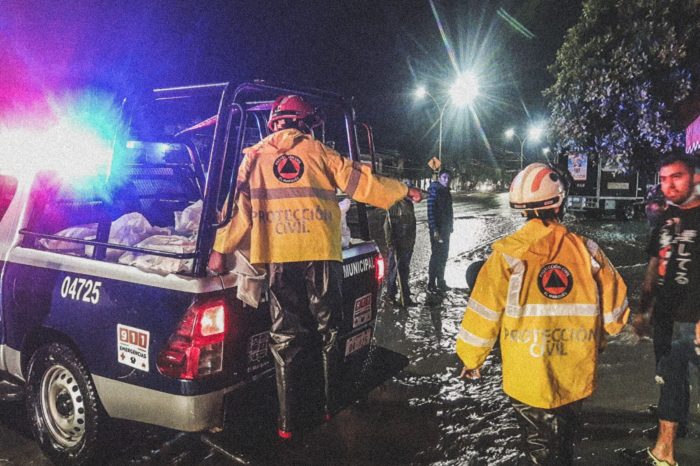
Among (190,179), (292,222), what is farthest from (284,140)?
(190,179)

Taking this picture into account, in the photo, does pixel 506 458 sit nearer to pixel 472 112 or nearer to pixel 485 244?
pixel 485 244

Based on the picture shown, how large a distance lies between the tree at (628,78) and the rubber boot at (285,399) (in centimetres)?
874

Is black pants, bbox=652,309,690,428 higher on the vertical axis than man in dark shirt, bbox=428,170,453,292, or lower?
lower

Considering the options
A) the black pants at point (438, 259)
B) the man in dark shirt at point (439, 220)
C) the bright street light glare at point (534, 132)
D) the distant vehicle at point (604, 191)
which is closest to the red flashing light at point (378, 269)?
the man in dark shirt at point (439, 220)

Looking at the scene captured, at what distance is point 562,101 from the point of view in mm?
10453

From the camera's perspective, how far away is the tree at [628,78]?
28.2 feet

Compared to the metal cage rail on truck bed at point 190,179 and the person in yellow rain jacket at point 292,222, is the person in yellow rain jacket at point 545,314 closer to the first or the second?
the person in yellow rain jacket at point 292,222

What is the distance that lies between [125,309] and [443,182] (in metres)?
5.90

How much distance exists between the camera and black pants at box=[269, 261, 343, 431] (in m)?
2.90

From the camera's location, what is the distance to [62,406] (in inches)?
132

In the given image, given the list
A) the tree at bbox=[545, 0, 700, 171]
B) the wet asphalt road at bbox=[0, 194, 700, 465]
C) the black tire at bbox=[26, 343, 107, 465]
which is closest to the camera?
the black tire at bbox=[26, 343, 107, 465]

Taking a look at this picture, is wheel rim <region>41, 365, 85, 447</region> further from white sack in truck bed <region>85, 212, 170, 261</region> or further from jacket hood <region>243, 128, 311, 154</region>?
jacket hood <region>243, 128, 311, 154</region>

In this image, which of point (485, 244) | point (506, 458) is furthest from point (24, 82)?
point (506, 458)

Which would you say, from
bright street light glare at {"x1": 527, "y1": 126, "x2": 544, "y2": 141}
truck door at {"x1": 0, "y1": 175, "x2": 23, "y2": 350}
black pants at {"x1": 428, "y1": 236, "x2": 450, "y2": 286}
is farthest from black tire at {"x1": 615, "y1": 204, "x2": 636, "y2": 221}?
bright street light glare at {"x1": 527, "y1": 126, "x2": 544, "y2": 141}
